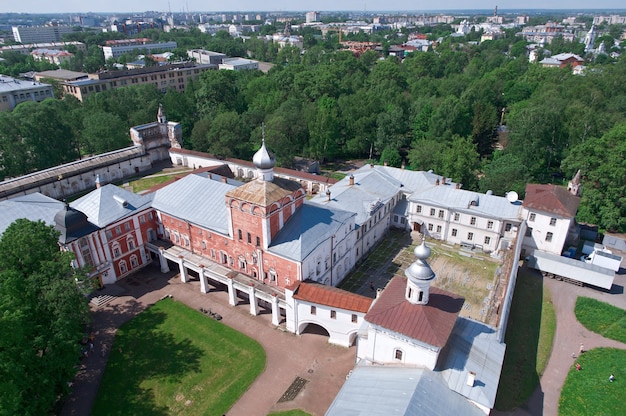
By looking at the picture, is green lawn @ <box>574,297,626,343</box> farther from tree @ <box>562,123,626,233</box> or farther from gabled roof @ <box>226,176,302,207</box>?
gabled roof @ <box>226,176,302,207</box>

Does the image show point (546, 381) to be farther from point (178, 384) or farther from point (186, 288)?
point (186, 288)

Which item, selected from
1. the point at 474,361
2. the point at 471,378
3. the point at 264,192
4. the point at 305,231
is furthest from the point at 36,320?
the point at 474,361

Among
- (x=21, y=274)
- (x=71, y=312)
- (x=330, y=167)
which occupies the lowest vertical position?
(x=330, y=167)

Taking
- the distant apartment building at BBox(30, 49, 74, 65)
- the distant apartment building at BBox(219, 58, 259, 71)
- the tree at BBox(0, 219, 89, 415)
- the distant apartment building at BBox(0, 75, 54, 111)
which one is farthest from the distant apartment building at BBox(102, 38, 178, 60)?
the tree at BBox(0, 219, 89, 415)

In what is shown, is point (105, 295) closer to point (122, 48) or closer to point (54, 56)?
point (54, 56)

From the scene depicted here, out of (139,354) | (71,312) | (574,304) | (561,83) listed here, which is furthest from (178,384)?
(561,83)

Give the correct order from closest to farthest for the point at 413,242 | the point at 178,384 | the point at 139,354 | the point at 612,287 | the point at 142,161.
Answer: the point at 178,384 → the point at 139,354 → the point at 612,287 → the point at 413,242 → the point at 142,161

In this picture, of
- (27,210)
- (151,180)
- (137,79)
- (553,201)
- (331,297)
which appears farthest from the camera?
(137,79)
